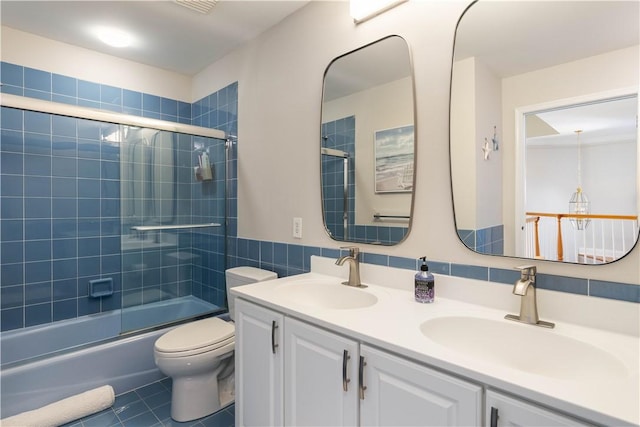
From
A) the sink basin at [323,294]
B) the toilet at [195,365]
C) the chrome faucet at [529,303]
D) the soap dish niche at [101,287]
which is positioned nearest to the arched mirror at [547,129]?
the chrome faucet at [529,303]

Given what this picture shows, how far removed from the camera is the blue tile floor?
1.76 m

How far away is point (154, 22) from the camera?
212 centimetres

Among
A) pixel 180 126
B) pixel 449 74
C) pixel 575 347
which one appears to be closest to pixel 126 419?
pixel 180 126

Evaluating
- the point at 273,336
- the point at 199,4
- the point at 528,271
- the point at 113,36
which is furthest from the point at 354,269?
the point at 113,36

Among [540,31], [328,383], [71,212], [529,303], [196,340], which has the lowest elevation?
[196,340]

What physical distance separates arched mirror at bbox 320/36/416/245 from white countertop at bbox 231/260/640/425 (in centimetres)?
32

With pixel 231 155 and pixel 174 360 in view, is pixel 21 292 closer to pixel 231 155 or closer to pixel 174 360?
pixel 174 360

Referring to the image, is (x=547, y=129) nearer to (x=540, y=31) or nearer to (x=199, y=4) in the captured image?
(x=540, y=31)

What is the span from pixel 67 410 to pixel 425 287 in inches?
77.5

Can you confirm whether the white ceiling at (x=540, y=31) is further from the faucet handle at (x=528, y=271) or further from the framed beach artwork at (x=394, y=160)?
the faucet handle at (x=528, y=271)

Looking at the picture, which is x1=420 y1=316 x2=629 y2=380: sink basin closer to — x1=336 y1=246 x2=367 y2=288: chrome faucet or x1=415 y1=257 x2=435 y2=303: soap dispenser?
x1=415 y1=257 x2=435 y2=303: soap dispenser

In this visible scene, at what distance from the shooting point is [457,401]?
813 mm

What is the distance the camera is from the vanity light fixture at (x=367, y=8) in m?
1.52

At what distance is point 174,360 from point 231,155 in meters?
1.48
